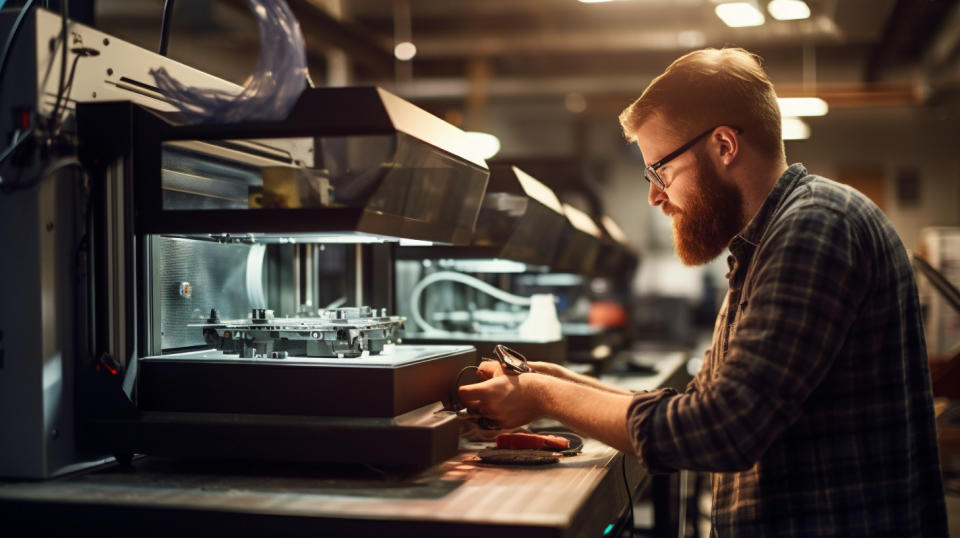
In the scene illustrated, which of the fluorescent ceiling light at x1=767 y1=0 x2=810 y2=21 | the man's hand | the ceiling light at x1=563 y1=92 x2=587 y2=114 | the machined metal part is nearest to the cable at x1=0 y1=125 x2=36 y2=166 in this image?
the machined metal part

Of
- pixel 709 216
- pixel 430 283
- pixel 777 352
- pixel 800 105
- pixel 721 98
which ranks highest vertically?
pixel 800 105

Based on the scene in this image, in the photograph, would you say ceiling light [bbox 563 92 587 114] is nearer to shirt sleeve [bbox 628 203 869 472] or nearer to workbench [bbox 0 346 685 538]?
workbench [bbox 0 346 685 538]

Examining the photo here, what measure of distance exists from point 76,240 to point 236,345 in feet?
1.21

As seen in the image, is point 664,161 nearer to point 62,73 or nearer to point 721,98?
point 721,98

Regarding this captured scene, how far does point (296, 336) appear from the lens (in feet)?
5.61

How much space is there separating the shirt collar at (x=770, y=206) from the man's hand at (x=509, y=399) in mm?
485

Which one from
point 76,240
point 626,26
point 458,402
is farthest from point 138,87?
point 626,26

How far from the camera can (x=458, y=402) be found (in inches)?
70.1

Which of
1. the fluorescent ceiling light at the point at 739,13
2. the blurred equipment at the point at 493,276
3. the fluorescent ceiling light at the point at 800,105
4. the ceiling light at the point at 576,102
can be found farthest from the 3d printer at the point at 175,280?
the ceiling light at the point at 576,102

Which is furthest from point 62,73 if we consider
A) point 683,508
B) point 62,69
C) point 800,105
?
point 800,105

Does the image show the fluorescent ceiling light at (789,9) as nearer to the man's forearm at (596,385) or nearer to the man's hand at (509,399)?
the man's forearm at (596,385)

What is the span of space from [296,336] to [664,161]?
2.70 ft

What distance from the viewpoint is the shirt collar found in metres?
1.55

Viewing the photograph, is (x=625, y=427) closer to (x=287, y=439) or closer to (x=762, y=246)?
(x=762, y=246)
